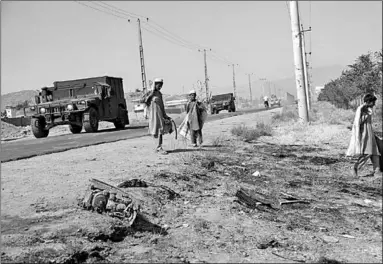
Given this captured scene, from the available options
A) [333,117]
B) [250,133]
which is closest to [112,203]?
[250,133]

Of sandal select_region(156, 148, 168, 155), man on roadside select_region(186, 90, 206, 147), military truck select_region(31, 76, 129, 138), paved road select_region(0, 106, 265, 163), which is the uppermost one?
military truck select_region(31, 76, 129, 138)

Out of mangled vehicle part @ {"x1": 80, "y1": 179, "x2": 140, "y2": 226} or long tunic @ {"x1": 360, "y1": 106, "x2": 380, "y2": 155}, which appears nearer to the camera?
mangled vehicle part @ {"x1": 80, "y1": 179, "x2": 140, "y2": 226}

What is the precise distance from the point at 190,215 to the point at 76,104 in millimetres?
11930

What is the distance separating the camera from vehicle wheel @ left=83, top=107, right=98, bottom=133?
15.9 m

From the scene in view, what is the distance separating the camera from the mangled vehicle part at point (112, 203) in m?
4.23

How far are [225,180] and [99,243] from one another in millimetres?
3464

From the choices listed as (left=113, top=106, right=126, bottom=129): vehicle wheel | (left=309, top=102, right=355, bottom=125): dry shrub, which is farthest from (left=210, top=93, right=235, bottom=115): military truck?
(left=113, top=106, right=126, bottom=129): vehicle wheel

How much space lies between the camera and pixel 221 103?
39.0 meters

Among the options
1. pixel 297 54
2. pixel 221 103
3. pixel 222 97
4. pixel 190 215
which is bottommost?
pixel 190 215

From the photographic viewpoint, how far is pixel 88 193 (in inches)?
179

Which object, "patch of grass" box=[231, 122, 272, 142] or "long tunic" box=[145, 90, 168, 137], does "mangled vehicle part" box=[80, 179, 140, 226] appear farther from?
"patch of grass" box=[231, 122, 272, 142]

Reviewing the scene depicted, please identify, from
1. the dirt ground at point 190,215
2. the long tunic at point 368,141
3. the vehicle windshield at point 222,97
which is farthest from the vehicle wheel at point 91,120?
the vehicle windshield at point 222,97

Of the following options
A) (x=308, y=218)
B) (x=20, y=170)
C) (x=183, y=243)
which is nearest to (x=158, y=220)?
(x=183, y=243)

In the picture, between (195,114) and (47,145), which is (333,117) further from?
(47,145)
